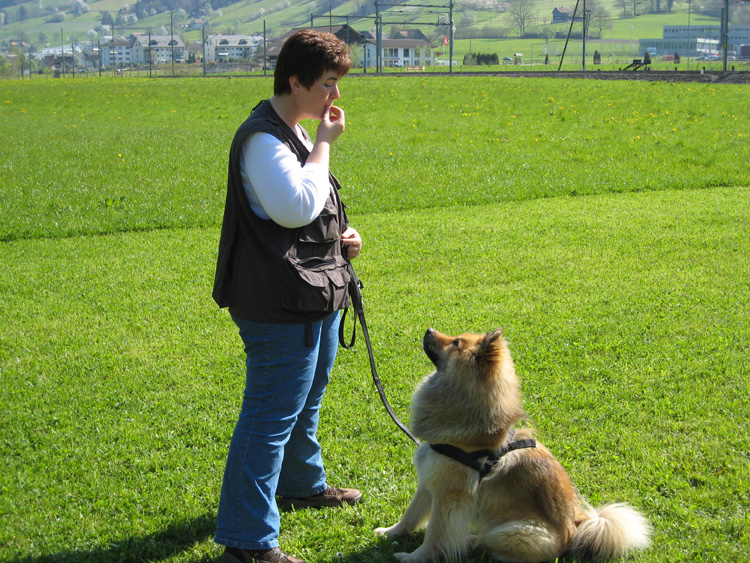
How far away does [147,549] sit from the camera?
325 centimetres

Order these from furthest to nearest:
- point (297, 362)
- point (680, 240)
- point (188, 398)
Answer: point (680, 240)
point (188, 398)
point (297, 362)

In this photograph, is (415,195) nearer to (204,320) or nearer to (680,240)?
(680,240)

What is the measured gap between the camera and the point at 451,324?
6.00 m

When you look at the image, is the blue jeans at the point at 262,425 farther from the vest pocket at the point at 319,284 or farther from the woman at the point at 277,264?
the vest pocket at the point at 319,284

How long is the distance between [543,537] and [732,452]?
5.84ft

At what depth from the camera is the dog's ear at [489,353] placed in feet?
9.61

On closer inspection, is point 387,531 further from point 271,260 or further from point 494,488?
point 271,260

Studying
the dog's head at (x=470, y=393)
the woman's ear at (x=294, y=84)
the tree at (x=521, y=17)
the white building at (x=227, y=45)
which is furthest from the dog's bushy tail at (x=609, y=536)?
the white building at (x=227, y=45)

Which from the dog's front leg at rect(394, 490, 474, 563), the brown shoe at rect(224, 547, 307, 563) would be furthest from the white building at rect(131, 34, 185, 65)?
the dog's front leg at rect(394, 490, 474, 563)

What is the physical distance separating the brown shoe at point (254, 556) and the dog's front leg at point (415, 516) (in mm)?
601

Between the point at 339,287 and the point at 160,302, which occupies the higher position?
the point at 339,287

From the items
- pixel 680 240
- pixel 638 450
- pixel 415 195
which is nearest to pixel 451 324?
pixel 638 450

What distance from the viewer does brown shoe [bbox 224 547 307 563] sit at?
2956mm

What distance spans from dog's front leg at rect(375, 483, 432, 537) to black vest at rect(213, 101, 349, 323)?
1102mm
